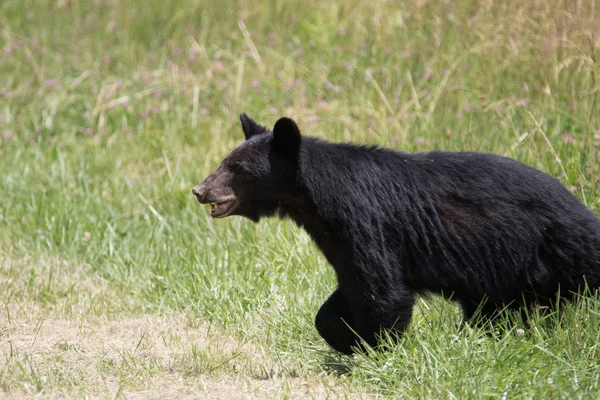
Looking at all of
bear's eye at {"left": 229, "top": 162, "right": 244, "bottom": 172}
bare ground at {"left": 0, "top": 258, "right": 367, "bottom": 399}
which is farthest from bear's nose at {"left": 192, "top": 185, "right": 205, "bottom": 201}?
bare ground at {"left": 0, "top": 258, "right": 367, "bottom": 399}

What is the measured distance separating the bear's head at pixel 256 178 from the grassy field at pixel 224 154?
0.86 meters

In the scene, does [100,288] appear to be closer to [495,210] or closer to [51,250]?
[51,250]

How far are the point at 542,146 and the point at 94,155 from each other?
4712 mm

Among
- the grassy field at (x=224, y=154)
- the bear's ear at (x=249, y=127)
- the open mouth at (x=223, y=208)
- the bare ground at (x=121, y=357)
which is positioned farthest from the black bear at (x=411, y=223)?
the bare ground at (x=121, y=357)

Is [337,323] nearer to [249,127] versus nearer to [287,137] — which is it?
[287,137]

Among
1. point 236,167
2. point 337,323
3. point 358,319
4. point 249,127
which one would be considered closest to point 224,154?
point 249,127

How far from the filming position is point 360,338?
181 inches

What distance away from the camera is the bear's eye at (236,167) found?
4.84 meters

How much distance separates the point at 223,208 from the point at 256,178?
0.26 m

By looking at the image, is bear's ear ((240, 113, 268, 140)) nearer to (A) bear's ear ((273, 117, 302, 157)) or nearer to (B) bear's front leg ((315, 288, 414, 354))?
(A) bear's ear ((273, 117, 302, 157))

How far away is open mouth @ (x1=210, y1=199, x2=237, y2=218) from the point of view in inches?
190

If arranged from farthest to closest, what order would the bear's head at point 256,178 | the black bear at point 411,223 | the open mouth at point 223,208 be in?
the open mouth at point 223,208, the bear's head at point 256,178, the black bear at point 411,223

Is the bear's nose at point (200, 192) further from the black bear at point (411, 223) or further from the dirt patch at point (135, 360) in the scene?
the dirt patch at point (135, 360)

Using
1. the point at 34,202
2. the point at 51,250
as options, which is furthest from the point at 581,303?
the point at 34,202
